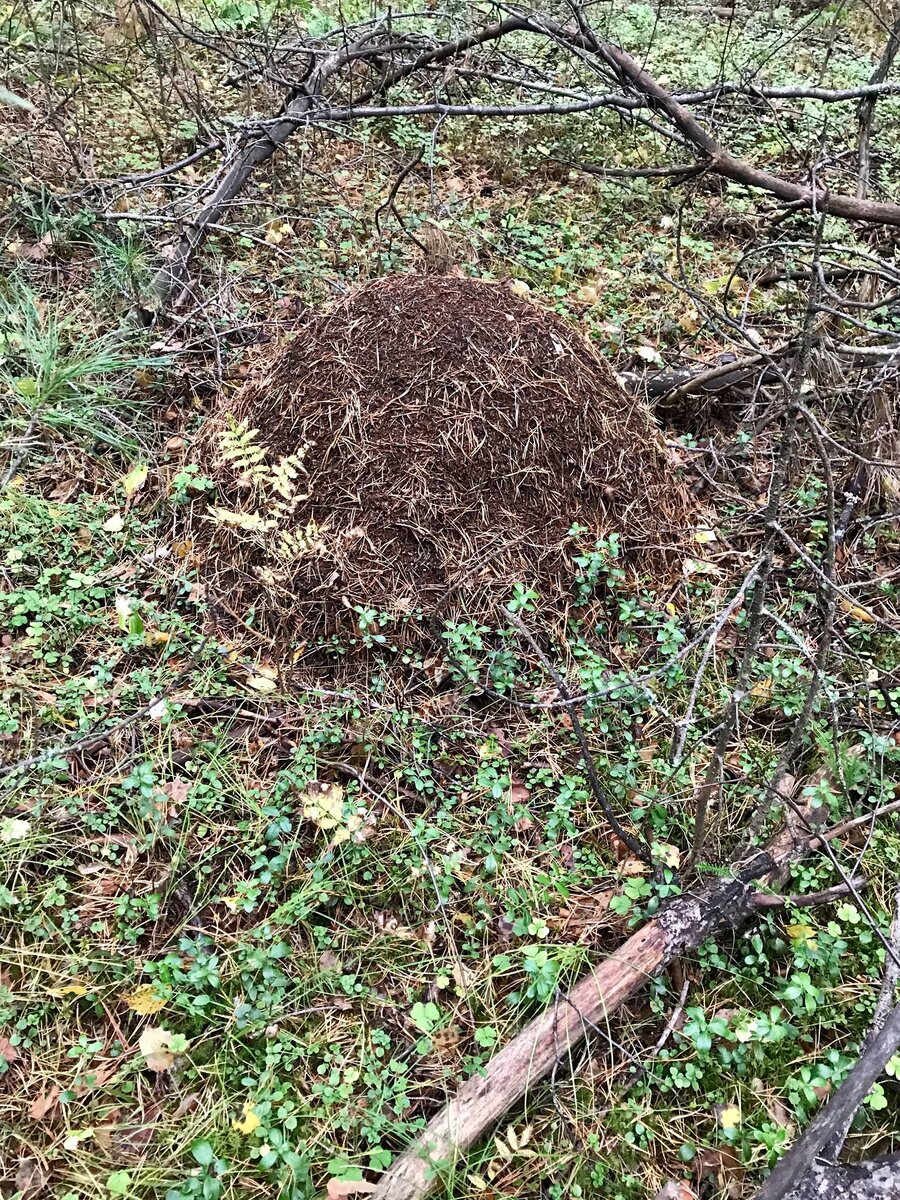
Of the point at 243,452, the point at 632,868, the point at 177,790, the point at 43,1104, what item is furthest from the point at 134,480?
the point at 632,868

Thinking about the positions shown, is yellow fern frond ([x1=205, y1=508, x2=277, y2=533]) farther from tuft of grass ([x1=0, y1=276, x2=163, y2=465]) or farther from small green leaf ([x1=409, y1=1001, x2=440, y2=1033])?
small green leaf ([x1=409, y1=1001, x2=440, y2=1033])

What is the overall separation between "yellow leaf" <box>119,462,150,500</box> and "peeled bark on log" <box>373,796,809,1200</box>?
253 cm

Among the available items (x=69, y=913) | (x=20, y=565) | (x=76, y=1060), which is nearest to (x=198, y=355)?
(x=20, y=565)

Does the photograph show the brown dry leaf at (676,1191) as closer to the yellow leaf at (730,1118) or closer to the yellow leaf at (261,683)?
the yellow leaf at (730,1118)

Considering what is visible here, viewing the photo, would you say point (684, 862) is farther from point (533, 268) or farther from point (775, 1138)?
point (533, 268)

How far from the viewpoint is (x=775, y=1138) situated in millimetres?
1763

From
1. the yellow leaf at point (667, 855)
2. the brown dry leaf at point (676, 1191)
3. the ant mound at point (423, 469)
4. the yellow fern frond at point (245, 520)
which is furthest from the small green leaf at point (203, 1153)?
the yellow fern frond at point (245, 520)

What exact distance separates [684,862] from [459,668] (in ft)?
3.10

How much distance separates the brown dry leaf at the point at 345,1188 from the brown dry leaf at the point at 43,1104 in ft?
2.39

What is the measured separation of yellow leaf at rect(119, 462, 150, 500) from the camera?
3.17m

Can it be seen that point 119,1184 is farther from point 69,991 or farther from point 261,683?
point 261,683

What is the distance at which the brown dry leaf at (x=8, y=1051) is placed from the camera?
1896 mm

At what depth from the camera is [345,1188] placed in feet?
5.54

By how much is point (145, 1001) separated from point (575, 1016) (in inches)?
44.4
